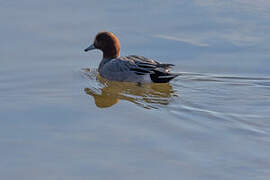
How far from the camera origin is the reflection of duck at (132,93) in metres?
8.96

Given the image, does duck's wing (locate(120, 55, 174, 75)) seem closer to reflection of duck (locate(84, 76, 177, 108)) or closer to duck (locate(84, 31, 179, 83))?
duck (locate(84, 31, 179, 83))

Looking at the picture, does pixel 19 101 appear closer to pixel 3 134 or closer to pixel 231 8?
pixel 3 134

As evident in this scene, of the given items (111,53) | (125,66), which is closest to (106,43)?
(111,53)

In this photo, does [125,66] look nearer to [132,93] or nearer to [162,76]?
[162,76]

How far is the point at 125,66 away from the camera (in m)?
10.4

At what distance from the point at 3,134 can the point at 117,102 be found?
209cm

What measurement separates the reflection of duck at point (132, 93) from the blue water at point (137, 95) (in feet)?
0.06

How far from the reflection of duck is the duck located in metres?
0.11

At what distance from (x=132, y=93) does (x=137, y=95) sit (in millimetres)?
163

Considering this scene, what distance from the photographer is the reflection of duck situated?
8.96 m

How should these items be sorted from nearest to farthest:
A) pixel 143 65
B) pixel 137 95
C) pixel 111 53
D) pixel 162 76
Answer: pixel 137 95 < pixel 162 76 < pixel 143 65 < pixel 111 53

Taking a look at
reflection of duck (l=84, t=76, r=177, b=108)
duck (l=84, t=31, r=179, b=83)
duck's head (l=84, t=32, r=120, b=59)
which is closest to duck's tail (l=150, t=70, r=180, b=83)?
duck (l=84, t=31, r=179, b=83)

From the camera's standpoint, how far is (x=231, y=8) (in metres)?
12.5

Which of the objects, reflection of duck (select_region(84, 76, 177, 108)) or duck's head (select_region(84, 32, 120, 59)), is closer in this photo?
reflection of duck (select_region(84, 76, 177, 108))
